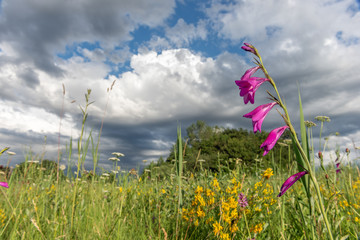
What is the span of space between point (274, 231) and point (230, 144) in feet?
57.2

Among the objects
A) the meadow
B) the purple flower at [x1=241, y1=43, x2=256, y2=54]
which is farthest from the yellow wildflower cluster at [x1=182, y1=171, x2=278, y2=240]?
the purple flower at [x1=241, y1=43, x2=256, y2=54]

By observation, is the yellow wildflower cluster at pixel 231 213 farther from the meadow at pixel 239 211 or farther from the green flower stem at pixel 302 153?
the green flower stem at pixel 302 153

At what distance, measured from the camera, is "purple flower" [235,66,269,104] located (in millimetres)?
1171

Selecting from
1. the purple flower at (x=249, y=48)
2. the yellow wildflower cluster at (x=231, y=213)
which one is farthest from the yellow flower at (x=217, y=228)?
the purple flower at (x=249, y=48)

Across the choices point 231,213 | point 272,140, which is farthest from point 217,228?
point 272,140

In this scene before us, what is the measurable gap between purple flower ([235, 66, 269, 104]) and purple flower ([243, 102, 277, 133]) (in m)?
0.10

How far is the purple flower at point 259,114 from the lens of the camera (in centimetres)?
Result: 112

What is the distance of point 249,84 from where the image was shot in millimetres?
1191

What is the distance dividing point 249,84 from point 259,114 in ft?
0.51

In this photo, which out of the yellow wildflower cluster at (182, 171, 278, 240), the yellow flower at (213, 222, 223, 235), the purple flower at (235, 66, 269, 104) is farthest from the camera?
the yellow wildflower cluster at (182, 171, 278, 240)

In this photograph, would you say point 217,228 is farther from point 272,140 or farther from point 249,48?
point 249,48

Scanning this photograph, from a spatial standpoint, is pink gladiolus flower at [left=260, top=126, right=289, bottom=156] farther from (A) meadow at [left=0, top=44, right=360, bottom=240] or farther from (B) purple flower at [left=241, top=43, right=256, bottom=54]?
(B) purple flower at [left=241, top=43, right=256, bottom=54]

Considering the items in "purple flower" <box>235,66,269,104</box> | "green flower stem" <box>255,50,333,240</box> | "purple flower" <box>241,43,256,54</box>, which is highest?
"purple flower" <box>241,43,256,54</box>

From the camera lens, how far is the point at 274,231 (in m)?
2.62
